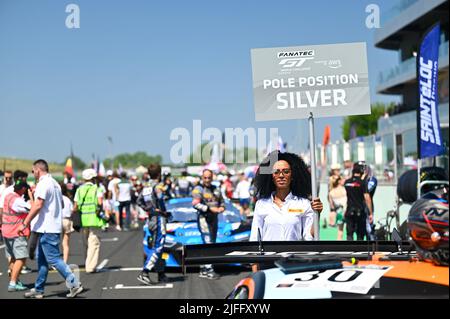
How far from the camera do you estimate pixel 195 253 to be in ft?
11.7

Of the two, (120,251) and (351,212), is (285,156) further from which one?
(120,251)

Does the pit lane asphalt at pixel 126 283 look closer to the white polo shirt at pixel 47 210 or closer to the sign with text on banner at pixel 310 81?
the white polo shirt at pixel 47 210

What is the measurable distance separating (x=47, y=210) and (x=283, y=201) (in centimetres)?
388

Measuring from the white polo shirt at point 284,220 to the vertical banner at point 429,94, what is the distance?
2.98 metres

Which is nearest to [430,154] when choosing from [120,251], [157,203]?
[157,203]

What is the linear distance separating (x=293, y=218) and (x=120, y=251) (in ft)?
31.8

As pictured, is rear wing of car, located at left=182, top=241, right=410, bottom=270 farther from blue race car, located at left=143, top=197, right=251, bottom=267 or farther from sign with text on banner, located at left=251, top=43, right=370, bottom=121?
blue race car, located at left=143, top=197, right=251, bottom=267

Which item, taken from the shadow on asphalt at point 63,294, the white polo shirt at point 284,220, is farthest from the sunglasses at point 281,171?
the shadow on asphalt at point 63,294

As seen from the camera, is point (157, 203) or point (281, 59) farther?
point (157, 203)

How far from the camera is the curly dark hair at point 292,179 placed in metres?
5.48

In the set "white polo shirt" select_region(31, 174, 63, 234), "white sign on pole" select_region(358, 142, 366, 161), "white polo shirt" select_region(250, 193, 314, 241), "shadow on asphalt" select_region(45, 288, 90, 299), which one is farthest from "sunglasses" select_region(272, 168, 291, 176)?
"white sign on pole" select_region(358, 142, 366, 161)

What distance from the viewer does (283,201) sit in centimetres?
539

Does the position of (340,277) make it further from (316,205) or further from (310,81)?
(310,81)

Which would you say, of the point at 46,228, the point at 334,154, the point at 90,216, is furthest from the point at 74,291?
the point at 334,154
